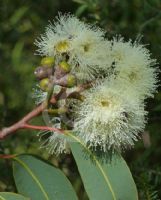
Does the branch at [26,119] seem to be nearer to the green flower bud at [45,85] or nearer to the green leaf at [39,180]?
the green flower bud at [45,85]

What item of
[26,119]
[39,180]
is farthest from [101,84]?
[39,180]

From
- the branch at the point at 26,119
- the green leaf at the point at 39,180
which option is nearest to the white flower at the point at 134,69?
the branch at the point at 26,119

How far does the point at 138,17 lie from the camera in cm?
347

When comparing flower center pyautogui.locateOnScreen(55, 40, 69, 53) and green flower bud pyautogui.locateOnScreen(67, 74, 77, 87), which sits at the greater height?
flower center pyautogui.locateOnScreen(55, 40, 69, 53)

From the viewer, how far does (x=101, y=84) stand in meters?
2.37

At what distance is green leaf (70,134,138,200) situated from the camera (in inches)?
95.4

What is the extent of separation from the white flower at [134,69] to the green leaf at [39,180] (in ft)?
1.52

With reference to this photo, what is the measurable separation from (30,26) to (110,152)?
176cm

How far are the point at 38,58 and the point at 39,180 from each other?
1.66m

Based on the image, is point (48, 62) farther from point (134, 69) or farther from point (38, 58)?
point (38, 58)

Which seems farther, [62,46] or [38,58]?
[38,58]

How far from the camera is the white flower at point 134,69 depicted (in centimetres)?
238

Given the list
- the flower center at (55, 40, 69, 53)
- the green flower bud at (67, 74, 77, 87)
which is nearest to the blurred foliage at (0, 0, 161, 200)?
the flower center at (55, 40, 69, 53)

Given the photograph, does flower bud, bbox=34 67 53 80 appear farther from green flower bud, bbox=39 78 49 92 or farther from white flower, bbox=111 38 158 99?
white flower, bbox=111 38 158 99
